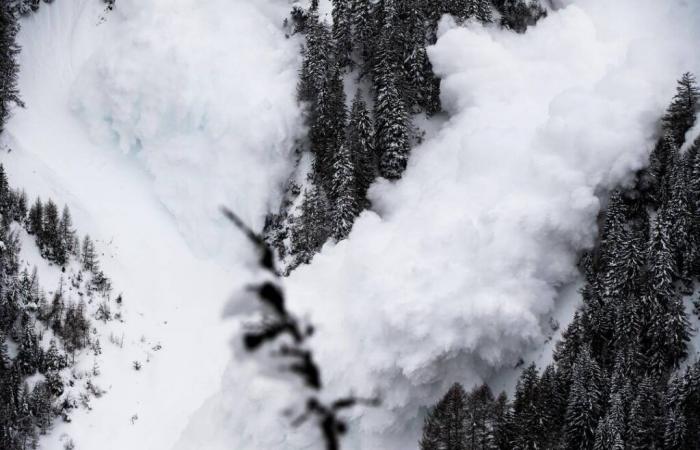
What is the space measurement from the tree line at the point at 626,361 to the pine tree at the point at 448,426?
0.04m

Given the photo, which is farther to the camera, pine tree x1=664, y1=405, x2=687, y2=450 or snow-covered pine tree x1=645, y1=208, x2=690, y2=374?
snow-covered pine tree x1=645, y1=208, x2=690, y2=374

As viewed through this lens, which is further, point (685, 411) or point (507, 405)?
point (507, 405)

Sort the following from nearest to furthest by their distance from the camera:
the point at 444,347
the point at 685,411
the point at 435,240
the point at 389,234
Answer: the point at 685,411, the point at 444,347, the point at 435,240, the point at 389,234

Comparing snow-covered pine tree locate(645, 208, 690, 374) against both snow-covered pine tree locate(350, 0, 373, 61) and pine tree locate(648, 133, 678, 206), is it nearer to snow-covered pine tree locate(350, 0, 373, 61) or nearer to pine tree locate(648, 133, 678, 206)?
pine tree locate(648, 133, 678, 206)

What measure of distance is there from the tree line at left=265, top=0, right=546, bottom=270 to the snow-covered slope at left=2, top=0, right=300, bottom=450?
8.73 ft

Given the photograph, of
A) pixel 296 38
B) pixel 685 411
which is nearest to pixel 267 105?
pixel 296 38

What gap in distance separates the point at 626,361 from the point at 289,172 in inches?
1008

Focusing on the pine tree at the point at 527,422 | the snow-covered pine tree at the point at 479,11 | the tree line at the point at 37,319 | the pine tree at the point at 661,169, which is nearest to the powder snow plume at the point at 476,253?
the pine tree at the point at 661,169

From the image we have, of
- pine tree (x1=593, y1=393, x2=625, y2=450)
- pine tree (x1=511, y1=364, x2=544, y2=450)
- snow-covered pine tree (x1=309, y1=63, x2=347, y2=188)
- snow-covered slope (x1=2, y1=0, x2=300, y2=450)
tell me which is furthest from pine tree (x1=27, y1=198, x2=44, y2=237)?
pine tree (x1=593, y1=393, x2=625, y2=450)

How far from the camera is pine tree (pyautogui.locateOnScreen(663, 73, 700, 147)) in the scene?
34281 millimetres

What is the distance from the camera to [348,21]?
47.4 meters

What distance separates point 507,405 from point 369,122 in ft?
65.6

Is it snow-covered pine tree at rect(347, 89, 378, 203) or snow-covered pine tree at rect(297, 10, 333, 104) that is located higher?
snow-covered pine tree at rect(297, 10, 333, 104)

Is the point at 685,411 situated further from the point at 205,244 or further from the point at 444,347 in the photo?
the point at 205,244
